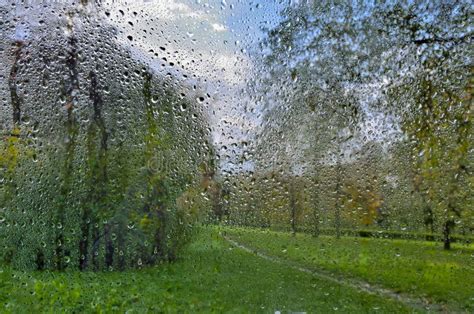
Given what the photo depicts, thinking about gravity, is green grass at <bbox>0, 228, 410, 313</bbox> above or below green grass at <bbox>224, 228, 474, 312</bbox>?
below

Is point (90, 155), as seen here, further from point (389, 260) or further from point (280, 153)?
point (389, 260)

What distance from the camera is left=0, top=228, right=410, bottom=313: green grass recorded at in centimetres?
114

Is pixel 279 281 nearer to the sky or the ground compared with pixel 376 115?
nearer to the ground

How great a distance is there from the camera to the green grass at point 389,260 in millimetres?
1078

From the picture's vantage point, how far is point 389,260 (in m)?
1.12

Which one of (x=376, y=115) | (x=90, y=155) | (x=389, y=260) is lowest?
(x=389, y=260)

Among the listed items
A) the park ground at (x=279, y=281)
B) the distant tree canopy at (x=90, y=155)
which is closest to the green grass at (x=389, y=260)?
the park ground at (x=279, y=281)

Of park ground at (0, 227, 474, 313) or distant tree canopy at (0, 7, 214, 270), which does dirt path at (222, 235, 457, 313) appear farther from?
distant tree canopy at (0, 7, 214, 270)

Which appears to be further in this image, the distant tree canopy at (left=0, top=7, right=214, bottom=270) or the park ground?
the distant tree canopy at (left=0, top=7, right=214, bottom=270)

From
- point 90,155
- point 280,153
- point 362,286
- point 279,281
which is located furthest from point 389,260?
point 90,155

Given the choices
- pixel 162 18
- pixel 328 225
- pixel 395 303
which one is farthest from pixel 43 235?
pixel 395 303

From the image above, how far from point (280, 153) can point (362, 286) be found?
436mm

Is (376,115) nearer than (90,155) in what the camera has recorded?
Yes

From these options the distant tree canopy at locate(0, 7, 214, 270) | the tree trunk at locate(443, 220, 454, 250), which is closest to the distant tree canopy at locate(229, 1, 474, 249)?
the tree trunk at locate(443, 220, 454, 250)
